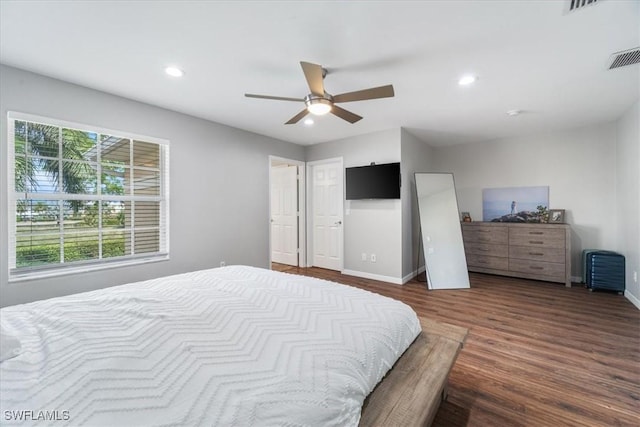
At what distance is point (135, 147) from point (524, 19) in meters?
3.71

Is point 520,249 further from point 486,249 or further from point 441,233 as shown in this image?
point 441,233

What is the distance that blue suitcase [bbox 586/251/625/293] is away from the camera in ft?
11.6

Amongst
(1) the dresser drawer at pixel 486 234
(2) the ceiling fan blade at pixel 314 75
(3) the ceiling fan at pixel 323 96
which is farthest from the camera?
(1) the dresser drawer at pixel 486 234

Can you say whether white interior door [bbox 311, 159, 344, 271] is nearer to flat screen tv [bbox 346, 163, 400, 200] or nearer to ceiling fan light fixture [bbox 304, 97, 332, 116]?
flat screen tv [bbox 346, 163, 400, 200]

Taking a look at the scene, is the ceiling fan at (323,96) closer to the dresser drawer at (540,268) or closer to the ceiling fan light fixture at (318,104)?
the ceiling fan light fixture at (318,104)

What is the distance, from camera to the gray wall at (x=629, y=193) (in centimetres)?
310

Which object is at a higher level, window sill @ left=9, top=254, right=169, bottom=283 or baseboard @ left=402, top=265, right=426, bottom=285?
window sill @ left=9, top=254, right=169, bottom=283

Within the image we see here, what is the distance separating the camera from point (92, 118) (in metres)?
2.70

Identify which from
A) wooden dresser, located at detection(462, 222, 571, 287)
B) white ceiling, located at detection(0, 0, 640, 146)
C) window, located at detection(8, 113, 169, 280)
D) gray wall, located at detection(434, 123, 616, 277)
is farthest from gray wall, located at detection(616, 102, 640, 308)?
window, located at detection(8, 113, 169, 280)

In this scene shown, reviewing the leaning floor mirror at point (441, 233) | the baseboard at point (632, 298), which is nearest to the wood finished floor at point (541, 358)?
the baseboard at point (632, 298)

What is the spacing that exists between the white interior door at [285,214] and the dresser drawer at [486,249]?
3215 mm

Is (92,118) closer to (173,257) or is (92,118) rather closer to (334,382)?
(173,257)

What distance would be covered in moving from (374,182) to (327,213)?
1168 millimetres

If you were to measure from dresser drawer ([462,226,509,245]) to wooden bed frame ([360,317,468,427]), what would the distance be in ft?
11.7
